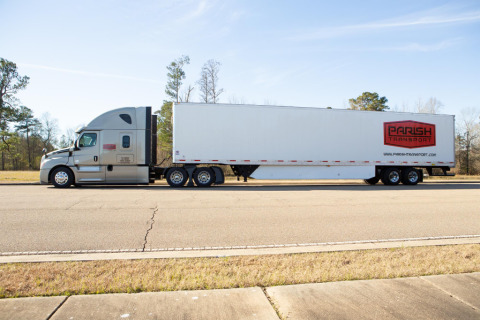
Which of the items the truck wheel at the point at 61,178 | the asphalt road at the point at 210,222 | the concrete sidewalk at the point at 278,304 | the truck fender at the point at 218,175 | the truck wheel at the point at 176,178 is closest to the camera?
the concrete sidewalk at the point at 278,304

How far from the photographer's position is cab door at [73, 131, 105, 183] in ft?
51.4

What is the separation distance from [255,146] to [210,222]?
32.3ft

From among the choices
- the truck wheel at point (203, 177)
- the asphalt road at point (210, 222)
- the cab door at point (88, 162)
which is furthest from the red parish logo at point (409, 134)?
the cab door at point (88, 162)

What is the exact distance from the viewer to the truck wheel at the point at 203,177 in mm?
16625

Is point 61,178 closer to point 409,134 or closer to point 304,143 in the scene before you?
point 304,143

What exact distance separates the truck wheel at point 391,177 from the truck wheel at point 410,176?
19.6 inches

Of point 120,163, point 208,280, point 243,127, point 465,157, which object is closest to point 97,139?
point 120,163

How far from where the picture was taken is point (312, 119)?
17.6 metres

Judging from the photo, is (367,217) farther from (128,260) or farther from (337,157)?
(337,157)

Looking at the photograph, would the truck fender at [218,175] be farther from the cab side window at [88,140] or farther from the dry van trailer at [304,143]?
the cab side window at [88,140]

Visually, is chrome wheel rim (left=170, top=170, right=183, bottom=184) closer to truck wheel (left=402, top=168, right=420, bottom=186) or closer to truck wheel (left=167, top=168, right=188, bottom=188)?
truck wheel (left=167, top=168, right=188, bottom=188)

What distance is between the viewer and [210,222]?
298 inches

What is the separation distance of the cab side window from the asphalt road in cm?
504

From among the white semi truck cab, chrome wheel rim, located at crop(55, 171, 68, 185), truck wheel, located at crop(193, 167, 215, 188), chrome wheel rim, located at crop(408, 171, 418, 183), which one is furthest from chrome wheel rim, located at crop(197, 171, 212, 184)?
chrome wheel rim, located at crop(408, 171, 418, 183)
